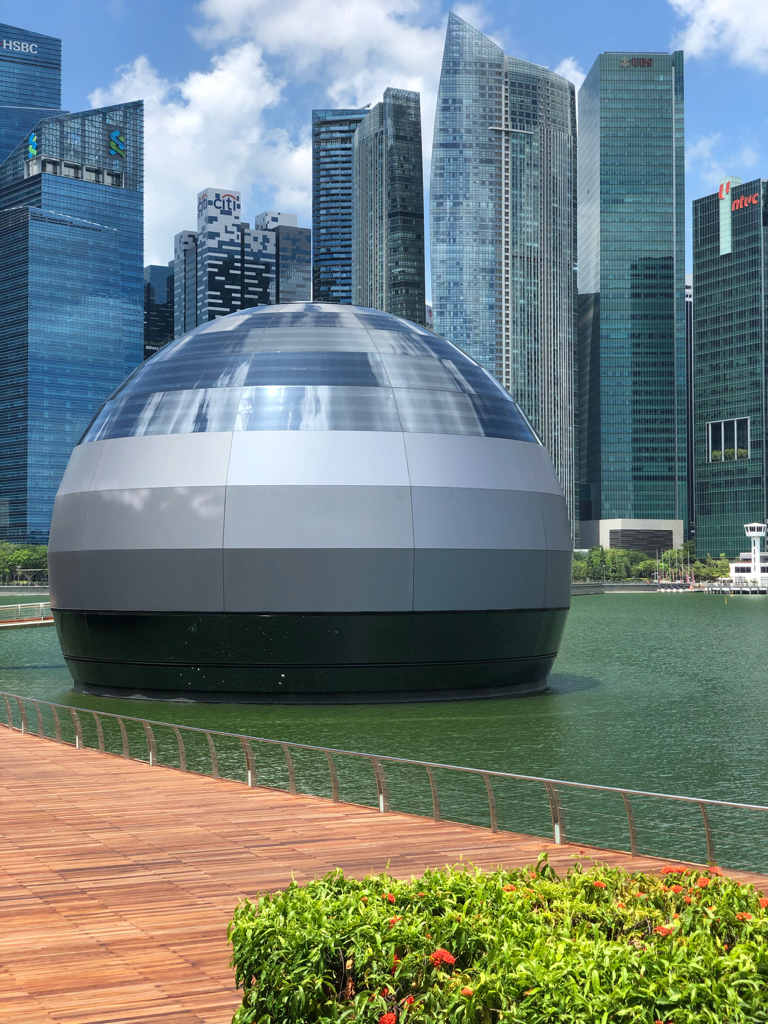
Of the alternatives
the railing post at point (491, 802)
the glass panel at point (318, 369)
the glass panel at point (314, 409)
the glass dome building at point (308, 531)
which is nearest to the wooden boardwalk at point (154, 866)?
the railing post at point (491, 802)

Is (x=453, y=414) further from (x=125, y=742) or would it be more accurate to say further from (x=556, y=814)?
(x=556, y=814)

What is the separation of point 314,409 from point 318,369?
156cm

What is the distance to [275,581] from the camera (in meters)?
33.5

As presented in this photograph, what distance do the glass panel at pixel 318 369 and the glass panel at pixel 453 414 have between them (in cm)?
112

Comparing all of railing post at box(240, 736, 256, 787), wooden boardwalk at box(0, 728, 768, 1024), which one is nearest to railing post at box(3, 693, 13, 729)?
wooden boardwalk at box(0, 728, 768, 1024)

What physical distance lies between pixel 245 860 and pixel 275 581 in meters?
20.3

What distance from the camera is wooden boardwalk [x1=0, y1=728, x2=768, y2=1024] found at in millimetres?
8609

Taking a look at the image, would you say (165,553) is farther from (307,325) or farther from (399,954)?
(399,954)

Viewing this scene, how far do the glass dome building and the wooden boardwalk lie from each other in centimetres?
1295

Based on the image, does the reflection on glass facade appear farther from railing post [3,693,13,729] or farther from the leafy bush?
the leafy bush

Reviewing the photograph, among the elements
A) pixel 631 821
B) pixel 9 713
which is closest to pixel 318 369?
pixel 9 713

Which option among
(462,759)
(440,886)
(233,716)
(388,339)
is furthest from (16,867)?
(388,339)

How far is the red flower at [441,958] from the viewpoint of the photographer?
21.0 ft

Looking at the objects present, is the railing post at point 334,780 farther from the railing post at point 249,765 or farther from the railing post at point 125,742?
the railing post at point 125,742
